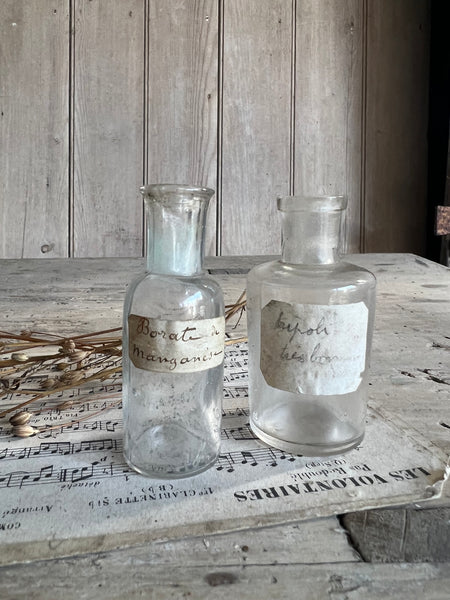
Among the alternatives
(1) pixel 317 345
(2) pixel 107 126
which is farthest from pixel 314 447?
(2) pixel 107 126

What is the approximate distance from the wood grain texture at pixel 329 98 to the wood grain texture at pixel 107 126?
509 mm

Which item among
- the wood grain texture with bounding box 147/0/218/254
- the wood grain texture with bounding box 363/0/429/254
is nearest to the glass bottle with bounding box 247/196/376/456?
the wood grain texture with bounding box 147/0/218/254

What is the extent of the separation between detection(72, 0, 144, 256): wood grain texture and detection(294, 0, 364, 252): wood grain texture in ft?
1.67

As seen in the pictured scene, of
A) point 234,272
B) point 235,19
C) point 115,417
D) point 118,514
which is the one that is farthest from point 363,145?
point 118,514

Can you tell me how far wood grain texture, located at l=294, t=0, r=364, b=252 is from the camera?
1643 millimetres

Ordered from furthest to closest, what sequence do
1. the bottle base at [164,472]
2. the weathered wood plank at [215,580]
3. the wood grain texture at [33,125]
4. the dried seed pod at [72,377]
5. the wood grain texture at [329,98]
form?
the wood grain texture at [329,98], the wood grain texture at [33,125], the dried seed pod at [72,377], the bottle base at [164,472], the weathered wood plank at [215,580]

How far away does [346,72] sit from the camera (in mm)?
1667

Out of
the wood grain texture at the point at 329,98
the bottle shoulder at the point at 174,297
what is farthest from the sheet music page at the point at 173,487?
the wood grain texture at the point at 329,98

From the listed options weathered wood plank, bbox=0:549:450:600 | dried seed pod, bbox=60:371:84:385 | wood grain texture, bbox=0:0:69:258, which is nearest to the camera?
weathered wood plank, bbox=0:549:450:600

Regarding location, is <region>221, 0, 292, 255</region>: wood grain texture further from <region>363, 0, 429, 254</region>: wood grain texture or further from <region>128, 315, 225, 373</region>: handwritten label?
<region>128, 315, 225, 373</region>: handwritten label

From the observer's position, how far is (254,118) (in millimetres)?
1641

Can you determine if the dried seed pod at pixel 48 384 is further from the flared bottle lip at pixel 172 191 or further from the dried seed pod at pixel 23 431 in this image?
the flared bottle lip at pixel 172 191

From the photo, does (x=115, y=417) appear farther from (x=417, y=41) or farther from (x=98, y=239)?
(x=417, y=41)

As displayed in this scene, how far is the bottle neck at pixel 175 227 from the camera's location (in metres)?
0.35
